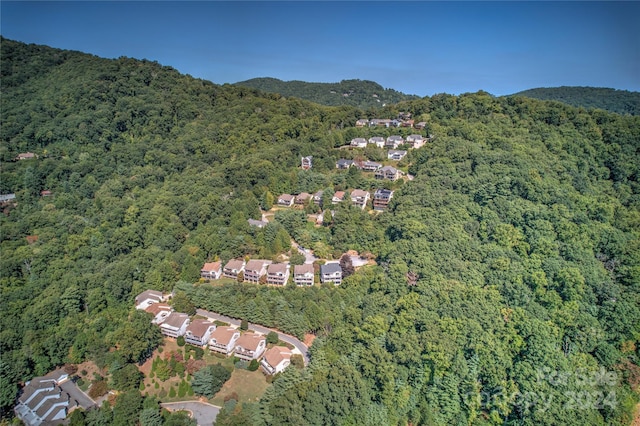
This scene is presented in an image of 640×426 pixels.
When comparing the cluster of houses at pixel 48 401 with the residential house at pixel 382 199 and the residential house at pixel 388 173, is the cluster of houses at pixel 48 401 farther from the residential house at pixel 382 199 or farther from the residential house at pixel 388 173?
the residential house at pixel 388 173

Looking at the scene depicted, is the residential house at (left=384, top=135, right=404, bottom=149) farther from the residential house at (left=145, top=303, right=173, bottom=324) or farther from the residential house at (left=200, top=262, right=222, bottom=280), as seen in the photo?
the residential house at (left=145, top=303, right=173, bottom=324)

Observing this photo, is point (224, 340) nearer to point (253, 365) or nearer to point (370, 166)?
point (253, 365)

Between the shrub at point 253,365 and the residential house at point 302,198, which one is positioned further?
the residential house at point 302,198

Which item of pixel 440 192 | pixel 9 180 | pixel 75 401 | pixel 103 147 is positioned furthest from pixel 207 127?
pixel 75 401

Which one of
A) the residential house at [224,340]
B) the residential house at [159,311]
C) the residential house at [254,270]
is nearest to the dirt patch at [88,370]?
the residential house at [159,311]

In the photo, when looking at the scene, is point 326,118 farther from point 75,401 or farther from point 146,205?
point 75,401

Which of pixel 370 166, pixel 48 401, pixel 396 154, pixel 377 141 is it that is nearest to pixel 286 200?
pixel 370 166
